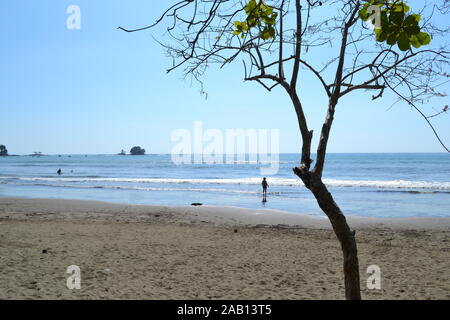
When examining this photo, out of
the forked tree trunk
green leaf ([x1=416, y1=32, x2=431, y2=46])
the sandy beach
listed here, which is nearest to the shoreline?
the sandy beach

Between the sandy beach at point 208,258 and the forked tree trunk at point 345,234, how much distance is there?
3.04 m

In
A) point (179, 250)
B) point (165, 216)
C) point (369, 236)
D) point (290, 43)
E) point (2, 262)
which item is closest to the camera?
point (290, 43)

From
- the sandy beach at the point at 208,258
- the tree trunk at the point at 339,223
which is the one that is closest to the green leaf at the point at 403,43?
the tree trunk at the point at 339,223

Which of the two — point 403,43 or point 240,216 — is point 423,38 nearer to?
point 403,43

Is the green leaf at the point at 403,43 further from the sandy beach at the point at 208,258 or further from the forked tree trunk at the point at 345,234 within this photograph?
the sandy beach at the point at 208,258

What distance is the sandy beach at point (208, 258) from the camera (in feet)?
19.3

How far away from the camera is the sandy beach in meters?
5.89

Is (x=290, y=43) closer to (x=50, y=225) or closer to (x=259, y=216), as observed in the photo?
(x=50, y=225)

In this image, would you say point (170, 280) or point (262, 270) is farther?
point (262, 270)

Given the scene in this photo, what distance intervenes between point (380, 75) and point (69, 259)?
6685 millimetres

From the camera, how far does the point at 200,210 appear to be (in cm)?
1739

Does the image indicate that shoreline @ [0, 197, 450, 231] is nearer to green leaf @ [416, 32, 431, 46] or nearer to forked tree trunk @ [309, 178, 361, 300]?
forked tree trunk @ [309, 178, 361, 300]

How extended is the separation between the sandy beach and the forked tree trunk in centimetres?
304
